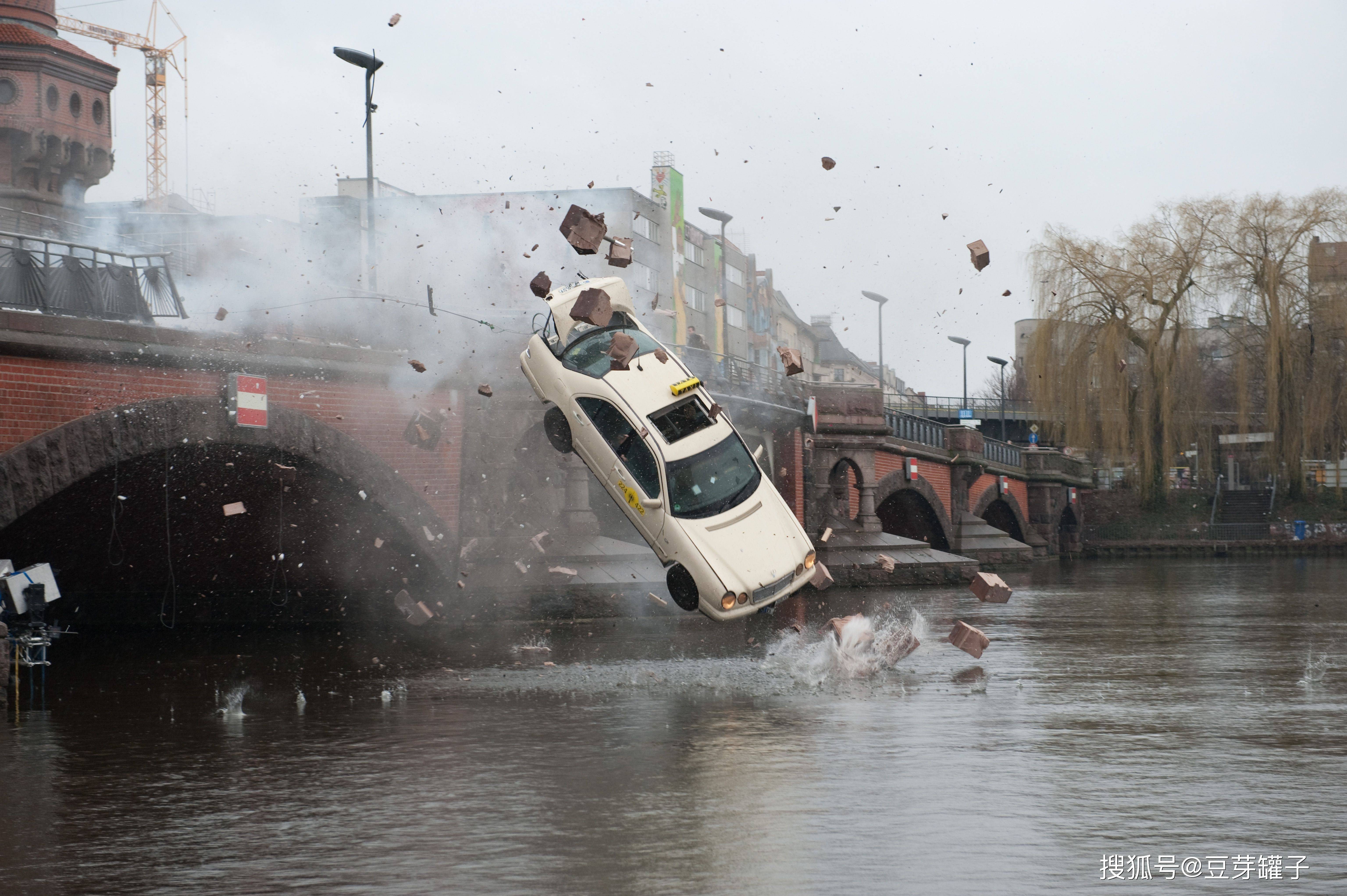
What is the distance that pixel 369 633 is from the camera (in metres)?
24.2

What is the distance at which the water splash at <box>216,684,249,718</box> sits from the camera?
547 inches

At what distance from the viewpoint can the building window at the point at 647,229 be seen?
77.3 metres

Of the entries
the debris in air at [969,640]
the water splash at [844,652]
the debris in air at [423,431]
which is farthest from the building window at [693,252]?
the debris in air at [969,640]

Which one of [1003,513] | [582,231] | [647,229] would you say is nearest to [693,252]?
[647,229]

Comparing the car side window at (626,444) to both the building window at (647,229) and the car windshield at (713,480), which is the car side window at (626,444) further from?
the building window at (647,229)

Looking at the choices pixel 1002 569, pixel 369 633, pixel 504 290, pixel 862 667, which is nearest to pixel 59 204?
pixel 504 290

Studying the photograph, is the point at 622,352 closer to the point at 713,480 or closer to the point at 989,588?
the point at 713,480

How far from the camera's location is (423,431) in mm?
24328

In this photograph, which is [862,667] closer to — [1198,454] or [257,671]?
[257,671]

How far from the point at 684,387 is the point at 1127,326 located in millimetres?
37985

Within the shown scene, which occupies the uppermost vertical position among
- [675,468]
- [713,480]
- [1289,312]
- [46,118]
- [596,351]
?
[46,118]

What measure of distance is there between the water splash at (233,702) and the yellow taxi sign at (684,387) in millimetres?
6586

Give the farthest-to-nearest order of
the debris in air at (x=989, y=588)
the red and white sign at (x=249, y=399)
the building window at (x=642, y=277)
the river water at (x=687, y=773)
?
the building window at (x=642, y=277)
the red and white sign at (x=249, y=399)
the debris in air at (x=989, y=588)
the river water at (x=687, y=773)

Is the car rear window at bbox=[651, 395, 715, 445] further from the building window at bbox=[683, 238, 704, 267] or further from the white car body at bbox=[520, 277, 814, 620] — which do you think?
the building window at bbox=[683, 238, 704, 267]
